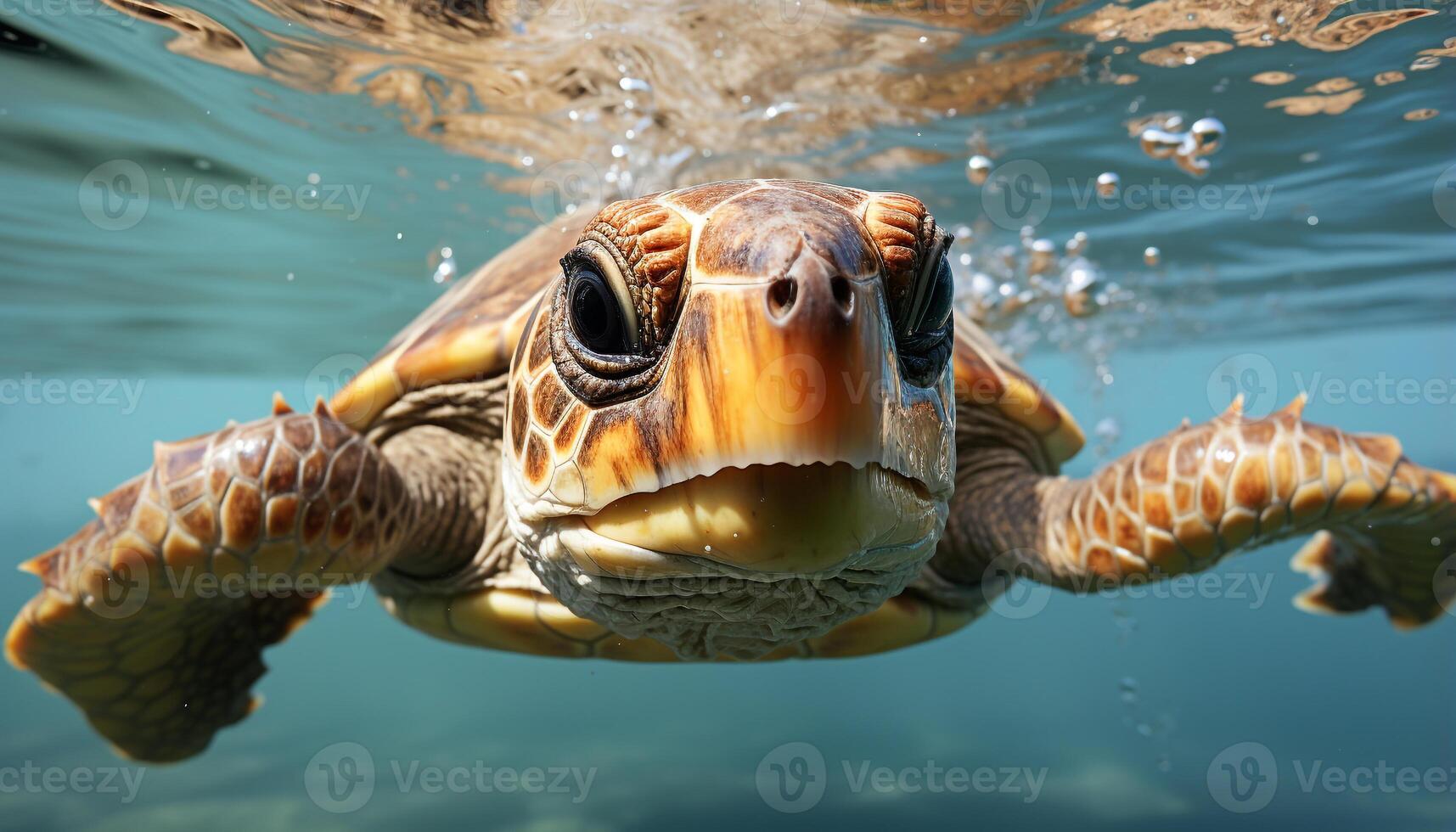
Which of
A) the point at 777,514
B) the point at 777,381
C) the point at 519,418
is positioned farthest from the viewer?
the point at 519,418

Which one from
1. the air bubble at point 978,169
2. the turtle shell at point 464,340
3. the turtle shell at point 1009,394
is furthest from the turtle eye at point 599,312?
the air bubble at point 978,169

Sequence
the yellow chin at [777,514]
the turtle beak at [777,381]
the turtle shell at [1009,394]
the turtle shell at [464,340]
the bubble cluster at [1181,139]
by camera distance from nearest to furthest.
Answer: the turtle beak at [777,381] → the yellow chin at [777,514] → the turtle shell at [464,340] → the turtle shell at [1009,394] → the bubble cluster at [1181,139]

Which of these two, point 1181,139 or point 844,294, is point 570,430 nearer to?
point 844,294

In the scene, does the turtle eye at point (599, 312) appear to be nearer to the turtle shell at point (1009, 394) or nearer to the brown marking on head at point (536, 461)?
the brown marking on head at point (536, 461)

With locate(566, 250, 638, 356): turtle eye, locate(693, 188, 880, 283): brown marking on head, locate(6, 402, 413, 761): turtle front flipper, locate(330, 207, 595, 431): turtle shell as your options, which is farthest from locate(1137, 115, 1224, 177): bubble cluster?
locate(6, 402, 413, 761): turtle front flipper

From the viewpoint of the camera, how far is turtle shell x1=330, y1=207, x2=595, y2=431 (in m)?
2.77

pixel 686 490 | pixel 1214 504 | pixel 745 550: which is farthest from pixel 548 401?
pixel 1214 504

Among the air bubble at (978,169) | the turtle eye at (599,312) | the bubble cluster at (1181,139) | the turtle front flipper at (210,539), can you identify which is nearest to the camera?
the turtle eye at (599,312)

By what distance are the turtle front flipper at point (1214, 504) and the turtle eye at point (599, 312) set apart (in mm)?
2035

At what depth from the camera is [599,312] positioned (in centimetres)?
146

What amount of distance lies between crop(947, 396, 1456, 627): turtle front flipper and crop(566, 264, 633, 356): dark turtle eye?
2.04 m

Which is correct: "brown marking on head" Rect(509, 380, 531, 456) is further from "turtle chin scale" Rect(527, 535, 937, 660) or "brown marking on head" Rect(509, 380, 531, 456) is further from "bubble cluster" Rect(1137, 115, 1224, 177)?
"bubble cluster" Rect(1137, 115, 1224, 177)

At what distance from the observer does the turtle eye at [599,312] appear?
4.54 feet

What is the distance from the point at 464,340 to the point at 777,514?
1915 millimetres
